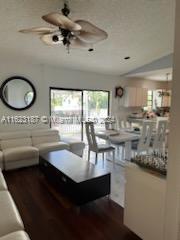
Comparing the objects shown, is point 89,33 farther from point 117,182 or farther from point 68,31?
point 117,182

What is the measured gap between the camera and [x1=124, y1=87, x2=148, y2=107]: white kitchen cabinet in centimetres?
691

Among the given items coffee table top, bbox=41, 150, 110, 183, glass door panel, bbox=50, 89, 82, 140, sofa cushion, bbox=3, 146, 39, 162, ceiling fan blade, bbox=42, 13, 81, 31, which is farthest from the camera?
glass door panel, bbox=50, 89, 82, 140

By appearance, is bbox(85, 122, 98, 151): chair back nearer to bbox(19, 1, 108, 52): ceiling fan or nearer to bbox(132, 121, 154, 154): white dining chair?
bbox(132, 121, 154, 154): white dining chair

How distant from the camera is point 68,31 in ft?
7.84

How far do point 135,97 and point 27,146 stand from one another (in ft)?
15.0

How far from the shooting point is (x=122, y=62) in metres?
5.50

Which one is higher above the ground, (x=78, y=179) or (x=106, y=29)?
(x=106, y=29)

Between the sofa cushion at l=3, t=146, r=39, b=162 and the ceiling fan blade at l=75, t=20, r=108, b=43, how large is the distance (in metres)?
2.58

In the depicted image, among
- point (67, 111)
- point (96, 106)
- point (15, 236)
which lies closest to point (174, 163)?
point (15, 236)

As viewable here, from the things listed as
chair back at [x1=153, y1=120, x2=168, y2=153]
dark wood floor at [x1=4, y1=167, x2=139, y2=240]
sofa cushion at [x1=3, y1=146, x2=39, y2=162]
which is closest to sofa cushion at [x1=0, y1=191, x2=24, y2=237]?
dark wood floor at [x1=4, y1=167, x2=139, y2=240]

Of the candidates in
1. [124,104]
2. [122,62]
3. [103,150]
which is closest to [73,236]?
[103,150]

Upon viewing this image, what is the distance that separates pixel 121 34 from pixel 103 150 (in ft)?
8.30

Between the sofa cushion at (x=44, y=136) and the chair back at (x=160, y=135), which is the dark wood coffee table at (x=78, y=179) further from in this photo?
the chair back at (x=160, y=135)

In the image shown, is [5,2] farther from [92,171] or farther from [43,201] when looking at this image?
[43,201]
